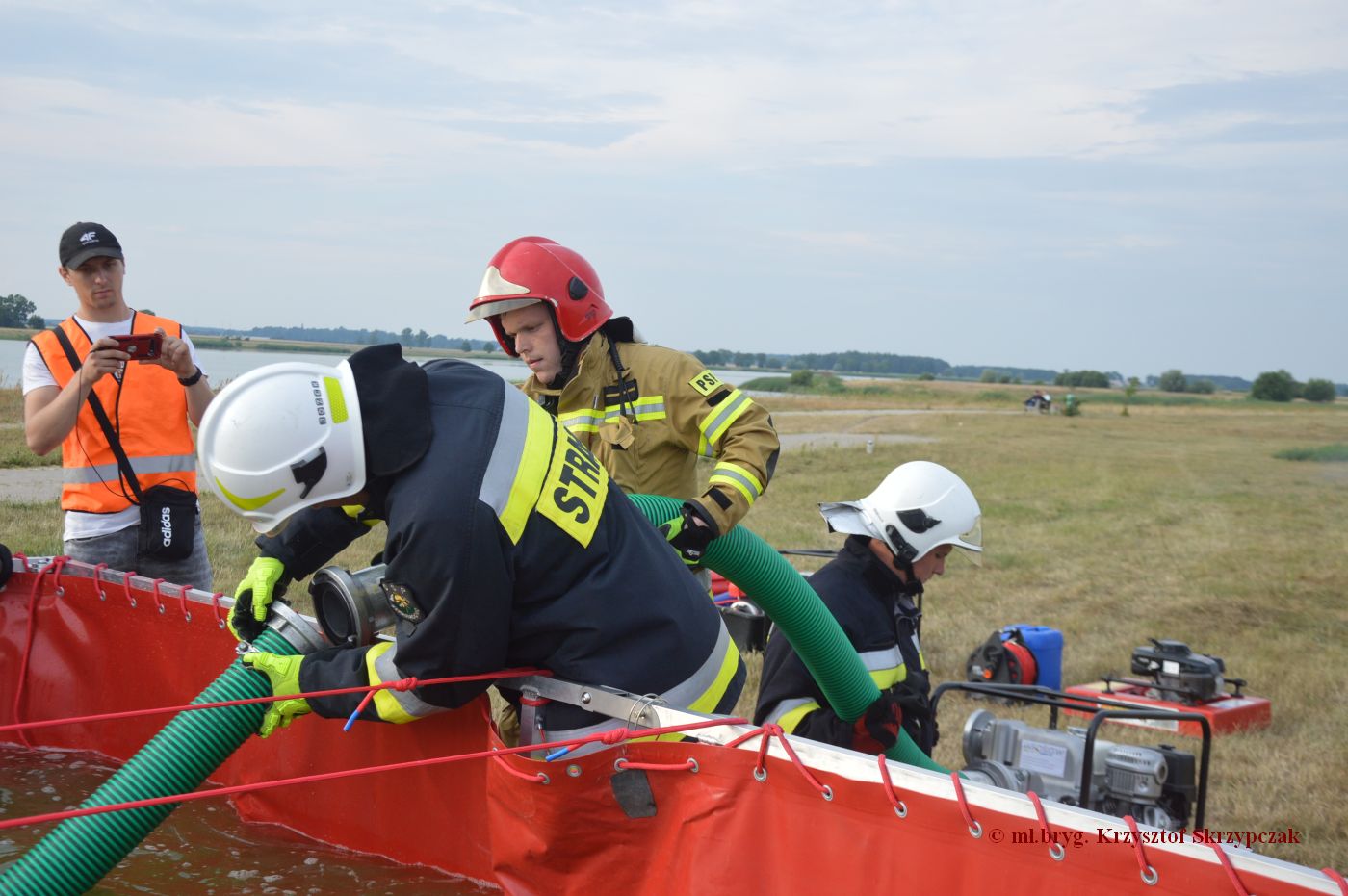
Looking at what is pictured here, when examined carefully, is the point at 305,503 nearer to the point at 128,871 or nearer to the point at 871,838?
the point at 871,838

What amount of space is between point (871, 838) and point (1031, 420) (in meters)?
39.0

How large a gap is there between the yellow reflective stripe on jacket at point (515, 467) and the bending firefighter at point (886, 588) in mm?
1516

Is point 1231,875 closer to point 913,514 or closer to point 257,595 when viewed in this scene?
point 913,514

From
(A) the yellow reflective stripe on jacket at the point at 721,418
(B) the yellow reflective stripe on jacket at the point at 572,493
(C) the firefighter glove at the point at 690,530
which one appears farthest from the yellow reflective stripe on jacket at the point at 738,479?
(B) the yellow reflective stripe on jacket at the point at 572,493

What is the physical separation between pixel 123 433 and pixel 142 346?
41 centimetres

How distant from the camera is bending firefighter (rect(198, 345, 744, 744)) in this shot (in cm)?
234

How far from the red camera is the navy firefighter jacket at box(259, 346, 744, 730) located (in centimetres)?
196

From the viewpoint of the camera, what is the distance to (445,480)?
7.63ft

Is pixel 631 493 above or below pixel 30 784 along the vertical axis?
above

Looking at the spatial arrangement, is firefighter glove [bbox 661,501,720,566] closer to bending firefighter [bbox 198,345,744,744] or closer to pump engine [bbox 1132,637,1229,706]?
bending firefighter [bbox 198,345,744,744]

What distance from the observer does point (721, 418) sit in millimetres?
3793

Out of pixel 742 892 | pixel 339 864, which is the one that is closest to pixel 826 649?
pixel 742 892

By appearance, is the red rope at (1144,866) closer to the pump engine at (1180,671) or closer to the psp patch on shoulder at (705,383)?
the psp patch on shoulder at (705,383)

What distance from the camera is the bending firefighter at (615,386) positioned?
11.9 feet
